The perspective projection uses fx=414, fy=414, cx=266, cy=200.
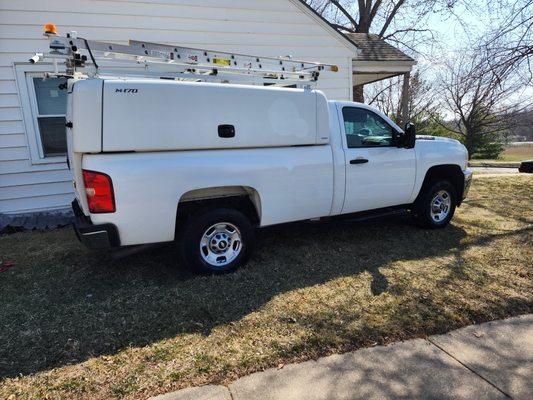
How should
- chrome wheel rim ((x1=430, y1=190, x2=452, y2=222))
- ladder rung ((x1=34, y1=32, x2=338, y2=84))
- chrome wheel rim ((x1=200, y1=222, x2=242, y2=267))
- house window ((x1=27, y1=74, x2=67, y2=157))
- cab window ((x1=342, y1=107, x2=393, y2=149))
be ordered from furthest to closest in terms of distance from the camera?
house window ((x1=27, y1=74, x2=67, y2=157)), chrome wheel rim ((x1=430, y1=190, x2=452, y2=222)), cab window ((x1=342, y1=107, x2=393, y2=149)), chrome wheel rim ((x1=200, y1=222, x2=242, y2=267)), ladder rung ((x1=34, y1=32, x2=338, y2=84))

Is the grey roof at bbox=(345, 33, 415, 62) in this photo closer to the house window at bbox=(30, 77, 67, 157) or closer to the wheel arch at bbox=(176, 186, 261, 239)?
the wheel arch at bbox=(176, 186, 261, 239)

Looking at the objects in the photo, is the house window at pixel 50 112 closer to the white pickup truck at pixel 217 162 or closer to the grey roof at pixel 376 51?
the white pickup truck at pixel 217 162

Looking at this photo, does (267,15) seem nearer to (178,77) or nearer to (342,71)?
(342,71)

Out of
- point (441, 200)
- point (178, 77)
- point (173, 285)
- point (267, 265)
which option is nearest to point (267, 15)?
point (178, 77)

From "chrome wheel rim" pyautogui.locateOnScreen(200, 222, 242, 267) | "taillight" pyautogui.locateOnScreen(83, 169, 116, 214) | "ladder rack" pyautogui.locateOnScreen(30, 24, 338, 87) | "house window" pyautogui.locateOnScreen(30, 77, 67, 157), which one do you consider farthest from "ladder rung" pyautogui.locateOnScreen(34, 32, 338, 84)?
"house window" pyautogui.locateOnScreen(30, 77, 67, 157)

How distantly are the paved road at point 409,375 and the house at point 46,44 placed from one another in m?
5.64

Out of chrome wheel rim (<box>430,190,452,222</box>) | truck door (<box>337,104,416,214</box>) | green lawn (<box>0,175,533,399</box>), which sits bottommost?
green lawn (<box>0,175,533,399</box>)

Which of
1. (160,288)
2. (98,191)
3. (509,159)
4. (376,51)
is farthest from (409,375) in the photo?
(509,159)

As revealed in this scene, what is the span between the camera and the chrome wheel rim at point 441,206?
6109 millimetres

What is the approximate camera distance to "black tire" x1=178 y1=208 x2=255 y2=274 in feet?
14.1

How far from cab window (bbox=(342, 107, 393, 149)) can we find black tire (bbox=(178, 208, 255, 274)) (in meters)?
1.77

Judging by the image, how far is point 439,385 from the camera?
2.84 m

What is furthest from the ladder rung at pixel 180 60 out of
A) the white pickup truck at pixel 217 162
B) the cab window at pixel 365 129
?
the cab window at pixel 365 129

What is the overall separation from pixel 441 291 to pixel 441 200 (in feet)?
7.65
